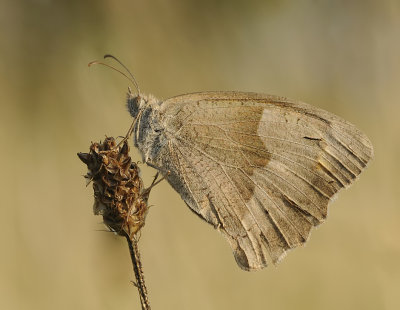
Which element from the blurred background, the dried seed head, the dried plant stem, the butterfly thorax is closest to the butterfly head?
the butterfly thorax

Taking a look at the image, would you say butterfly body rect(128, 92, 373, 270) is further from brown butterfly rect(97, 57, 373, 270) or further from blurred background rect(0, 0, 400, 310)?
blurred background rect(0, 0, 400, 310)

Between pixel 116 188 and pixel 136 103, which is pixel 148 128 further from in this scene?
pixel 116 188

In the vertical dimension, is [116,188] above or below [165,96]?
below

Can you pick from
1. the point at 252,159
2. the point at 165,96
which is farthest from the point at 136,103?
the point at 165,96

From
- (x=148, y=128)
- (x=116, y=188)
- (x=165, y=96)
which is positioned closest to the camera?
(x=116, y=188)

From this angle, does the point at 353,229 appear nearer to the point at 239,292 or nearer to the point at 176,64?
the point at 239,292

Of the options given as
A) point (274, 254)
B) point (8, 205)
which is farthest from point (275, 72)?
point (8, 205)

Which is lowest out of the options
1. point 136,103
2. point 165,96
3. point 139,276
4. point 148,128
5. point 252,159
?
point 139,276

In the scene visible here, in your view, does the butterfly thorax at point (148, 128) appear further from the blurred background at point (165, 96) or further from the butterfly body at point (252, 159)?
the blurred background at point (165, 96)
